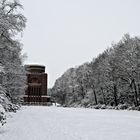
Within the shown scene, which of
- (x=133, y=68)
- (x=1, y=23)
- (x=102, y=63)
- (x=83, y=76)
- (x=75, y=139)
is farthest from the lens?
(x=83, y=76)

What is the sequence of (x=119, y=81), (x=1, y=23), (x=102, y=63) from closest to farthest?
(x=1, y=23) < (x=119, y=81) < (x=102, y=63)

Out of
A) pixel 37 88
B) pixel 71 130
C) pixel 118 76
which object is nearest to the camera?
pixel 71 130

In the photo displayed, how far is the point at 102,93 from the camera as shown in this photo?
209ft

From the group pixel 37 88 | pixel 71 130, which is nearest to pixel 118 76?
pixel 71 130

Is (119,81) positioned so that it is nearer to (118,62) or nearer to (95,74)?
(118,62)

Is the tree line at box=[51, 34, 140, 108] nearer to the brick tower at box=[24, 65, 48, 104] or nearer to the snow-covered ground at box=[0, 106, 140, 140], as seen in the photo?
the snow-covered ground at box=[0, 106, 140, 140]

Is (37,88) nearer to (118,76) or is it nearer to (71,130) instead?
(118,76)

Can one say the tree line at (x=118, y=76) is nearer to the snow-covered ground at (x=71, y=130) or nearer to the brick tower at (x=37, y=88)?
the snow-covered ground at (x=71, y=130)

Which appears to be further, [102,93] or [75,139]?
[102,93]

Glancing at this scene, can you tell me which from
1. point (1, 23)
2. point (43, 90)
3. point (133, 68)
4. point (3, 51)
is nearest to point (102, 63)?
point (133, 68)

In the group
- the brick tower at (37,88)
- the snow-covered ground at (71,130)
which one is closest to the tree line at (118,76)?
the snow-covered ground at (71,130)

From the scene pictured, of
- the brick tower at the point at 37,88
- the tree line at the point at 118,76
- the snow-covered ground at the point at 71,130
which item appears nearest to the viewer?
the snow-covered ground at the point at 71,130

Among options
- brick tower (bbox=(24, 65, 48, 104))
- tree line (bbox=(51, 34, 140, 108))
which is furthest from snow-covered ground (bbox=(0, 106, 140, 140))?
brick tower (bbox=(24, 65, 48, 104))

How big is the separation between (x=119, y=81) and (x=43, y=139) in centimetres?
4236
